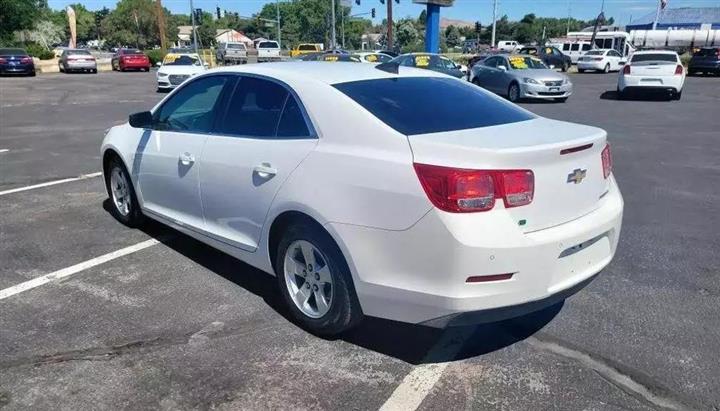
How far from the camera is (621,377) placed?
3045 millimetres

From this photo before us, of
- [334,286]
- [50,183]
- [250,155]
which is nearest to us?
[334,286]

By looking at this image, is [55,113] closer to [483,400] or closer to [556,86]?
[556,86]

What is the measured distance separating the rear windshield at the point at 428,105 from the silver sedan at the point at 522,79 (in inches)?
567

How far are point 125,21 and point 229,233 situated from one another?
10767 cm

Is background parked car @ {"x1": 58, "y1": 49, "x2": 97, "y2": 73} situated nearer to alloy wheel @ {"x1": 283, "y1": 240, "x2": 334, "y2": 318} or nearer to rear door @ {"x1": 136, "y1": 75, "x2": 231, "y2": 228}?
rear door @ {"x1": 136, "y1": 75, "x2": 231, "y2": 228}

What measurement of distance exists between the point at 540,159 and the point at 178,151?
2727mm

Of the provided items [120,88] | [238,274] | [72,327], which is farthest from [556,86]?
[120,88]

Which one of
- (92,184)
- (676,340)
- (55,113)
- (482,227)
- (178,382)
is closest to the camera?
(482,227)

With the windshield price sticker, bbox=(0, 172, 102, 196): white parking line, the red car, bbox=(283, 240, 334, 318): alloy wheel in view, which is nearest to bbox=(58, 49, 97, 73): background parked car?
the red car

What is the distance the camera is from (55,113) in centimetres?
1589

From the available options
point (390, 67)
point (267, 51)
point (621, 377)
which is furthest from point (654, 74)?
point (267, 51)

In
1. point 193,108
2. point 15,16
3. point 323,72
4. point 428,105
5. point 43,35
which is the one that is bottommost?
point 193,108

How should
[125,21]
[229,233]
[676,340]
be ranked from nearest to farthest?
1. [676,340]
2. [229,233]
3. [125,21]

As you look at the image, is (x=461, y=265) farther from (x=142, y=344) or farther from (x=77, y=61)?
(x=77, y=61)
